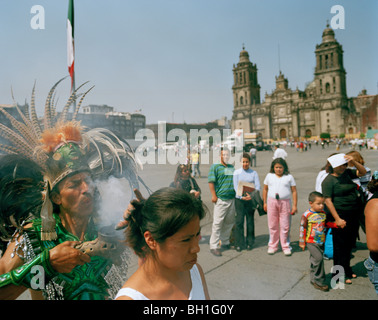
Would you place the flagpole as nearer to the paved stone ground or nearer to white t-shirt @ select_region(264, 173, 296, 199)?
the paved stone ground

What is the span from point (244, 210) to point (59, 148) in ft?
13.1

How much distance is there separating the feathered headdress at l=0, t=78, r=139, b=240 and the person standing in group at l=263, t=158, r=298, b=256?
345cm

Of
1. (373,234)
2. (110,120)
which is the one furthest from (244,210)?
(110,120)

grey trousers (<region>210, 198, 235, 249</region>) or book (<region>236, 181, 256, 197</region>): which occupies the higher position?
book (<region>236, 181, 256, 197</region>)

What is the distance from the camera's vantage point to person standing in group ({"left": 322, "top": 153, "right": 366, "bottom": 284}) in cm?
368

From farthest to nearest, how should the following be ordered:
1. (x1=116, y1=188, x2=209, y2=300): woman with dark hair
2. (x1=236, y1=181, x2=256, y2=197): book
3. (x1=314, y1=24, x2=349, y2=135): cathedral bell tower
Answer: (x1=314, y1=24, x2=349, y2=135): cathedral bell tower, (x1=236, y1=181, x2=256, y2=197): book, (x1=116, y1=188, x2=209, y2=300): woman with dark hair

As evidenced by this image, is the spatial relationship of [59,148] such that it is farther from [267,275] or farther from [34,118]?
[267,275]

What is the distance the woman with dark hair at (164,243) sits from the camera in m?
1.31

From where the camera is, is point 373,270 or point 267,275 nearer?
Answer: point 373,270

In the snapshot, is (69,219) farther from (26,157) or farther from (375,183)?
(375,183)

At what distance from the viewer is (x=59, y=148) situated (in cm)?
164

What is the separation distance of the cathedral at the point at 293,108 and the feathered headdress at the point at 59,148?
74076 millimetres
